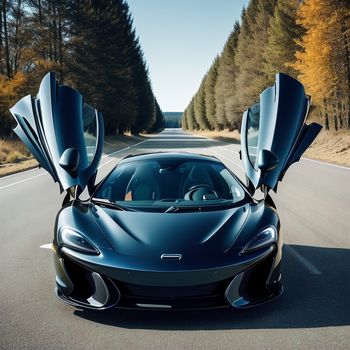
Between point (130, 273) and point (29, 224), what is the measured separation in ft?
16.0

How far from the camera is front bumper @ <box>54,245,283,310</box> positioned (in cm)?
372

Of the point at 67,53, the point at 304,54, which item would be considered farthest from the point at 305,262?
the point at 67,53

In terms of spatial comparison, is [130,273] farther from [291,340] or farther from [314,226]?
[314,226]

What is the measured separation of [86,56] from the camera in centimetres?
4291

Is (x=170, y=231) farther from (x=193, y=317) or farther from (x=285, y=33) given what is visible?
(x=285, y=33)

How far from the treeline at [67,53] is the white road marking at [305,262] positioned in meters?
25.9

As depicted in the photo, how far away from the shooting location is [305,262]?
5.75 meters

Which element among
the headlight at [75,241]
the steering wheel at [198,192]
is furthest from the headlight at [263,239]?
the headlight at [75,241]

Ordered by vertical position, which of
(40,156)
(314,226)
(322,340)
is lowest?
(314,226)

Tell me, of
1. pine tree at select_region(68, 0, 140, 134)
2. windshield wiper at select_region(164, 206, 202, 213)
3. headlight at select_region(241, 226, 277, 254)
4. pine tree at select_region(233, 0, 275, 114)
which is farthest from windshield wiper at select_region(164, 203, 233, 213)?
pine tree at select_region(233, 0, 275, 114)

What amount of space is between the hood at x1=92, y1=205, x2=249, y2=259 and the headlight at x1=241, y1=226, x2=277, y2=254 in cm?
14

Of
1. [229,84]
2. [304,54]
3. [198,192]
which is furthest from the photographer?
[229,84]

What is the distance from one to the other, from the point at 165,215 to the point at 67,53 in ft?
130

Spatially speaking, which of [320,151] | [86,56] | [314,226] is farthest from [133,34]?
[314,226]
